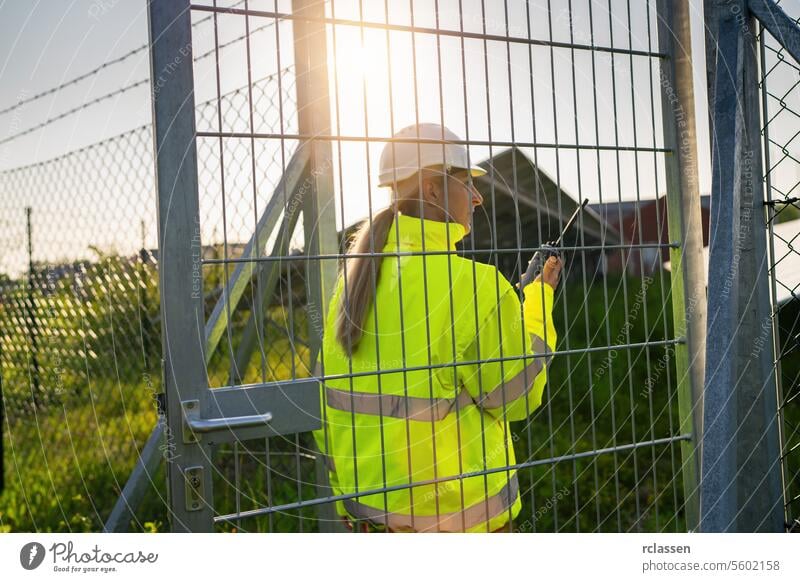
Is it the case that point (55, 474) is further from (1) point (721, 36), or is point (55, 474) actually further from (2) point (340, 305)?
(1) point (721, 36)

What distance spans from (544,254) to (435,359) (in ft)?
1.47

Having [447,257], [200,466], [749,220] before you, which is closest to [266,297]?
[447,257]

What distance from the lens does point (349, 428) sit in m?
2.31

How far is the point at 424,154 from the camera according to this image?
2.25 meters

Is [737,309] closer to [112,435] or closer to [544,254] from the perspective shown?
[544,254]

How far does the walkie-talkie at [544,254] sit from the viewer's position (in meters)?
2.28

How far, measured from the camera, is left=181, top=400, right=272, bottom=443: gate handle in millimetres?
1761

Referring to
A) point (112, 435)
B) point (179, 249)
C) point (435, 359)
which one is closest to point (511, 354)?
point (435, 359)

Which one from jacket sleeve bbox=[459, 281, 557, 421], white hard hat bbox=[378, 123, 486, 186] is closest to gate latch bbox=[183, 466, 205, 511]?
jacket sleeve bbox=[459, 281, 557, 421]

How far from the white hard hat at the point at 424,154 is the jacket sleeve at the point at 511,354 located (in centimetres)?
39

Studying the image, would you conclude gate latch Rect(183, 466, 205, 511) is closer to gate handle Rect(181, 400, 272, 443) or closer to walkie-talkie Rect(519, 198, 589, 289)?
gate handle Rect(181, 400, 272, 443)

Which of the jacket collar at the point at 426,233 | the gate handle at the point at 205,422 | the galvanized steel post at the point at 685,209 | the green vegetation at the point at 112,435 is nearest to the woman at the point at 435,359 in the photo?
the jacket collar at the point at 426,233

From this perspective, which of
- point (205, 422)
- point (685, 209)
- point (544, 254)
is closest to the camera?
point (205, 422)

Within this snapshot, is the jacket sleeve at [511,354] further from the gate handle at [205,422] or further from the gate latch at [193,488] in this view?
the gate latch at [193,488]
